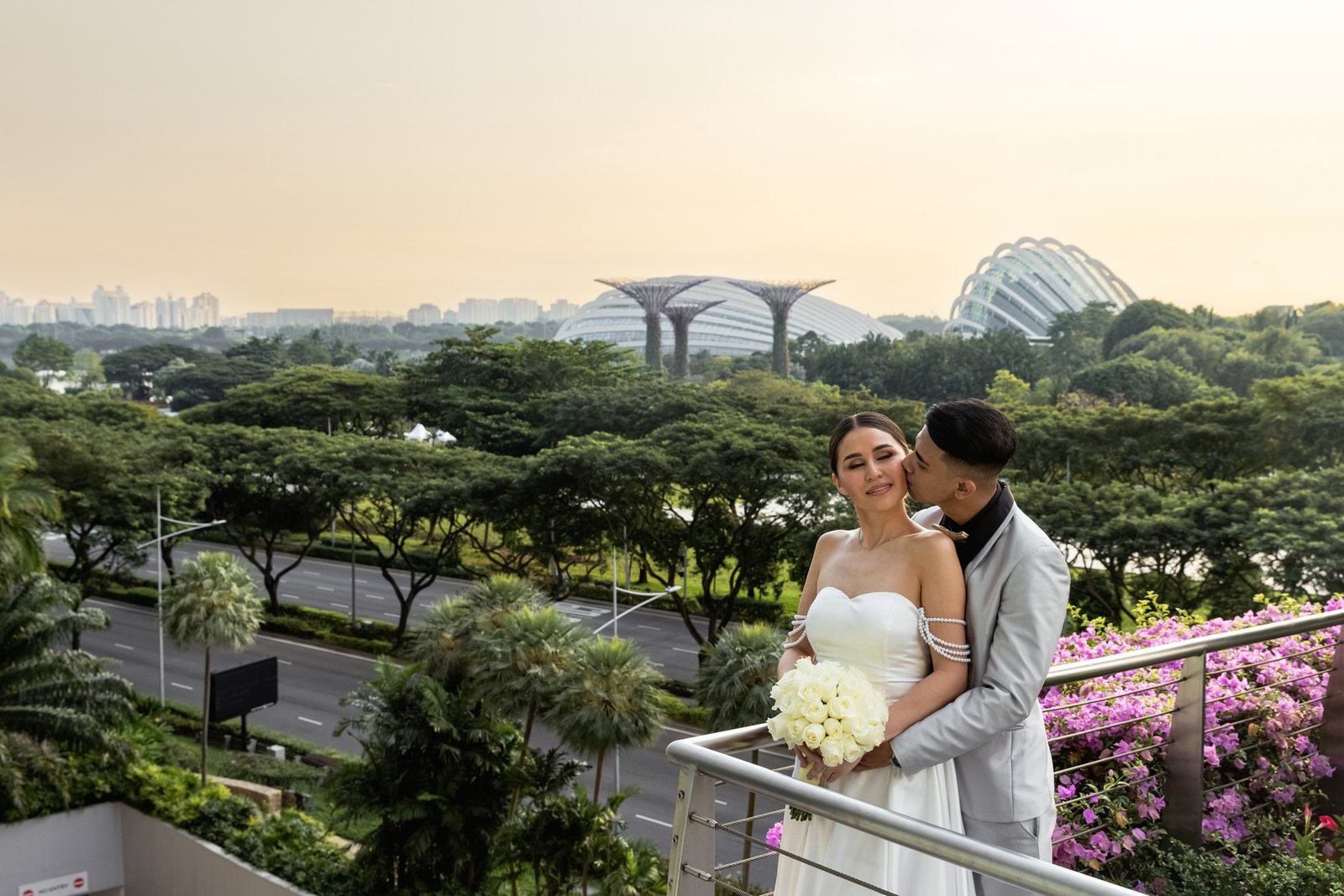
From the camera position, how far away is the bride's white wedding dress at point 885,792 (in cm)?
206

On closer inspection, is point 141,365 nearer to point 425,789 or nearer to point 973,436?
point 425,789

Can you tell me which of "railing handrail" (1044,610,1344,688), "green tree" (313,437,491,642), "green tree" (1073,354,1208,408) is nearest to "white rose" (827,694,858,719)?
"railing handrail" (1044,610,1344,688)

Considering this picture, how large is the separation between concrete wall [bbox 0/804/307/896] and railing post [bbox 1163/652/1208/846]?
10.4 m

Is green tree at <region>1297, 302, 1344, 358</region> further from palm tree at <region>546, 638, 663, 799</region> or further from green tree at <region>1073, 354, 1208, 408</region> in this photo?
palm tree at <region>546, 638, 663, 799</region>

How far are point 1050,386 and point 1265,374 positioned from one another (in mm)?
5489

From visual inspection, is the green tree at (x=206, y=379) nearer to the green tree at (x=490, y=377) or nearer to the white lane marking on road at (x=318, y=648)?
the green tree at (x=490, y=377)

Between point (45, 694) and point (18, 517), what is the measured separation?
3.33 metres

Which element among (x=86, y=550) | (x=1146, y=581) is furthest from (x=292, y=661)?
(x=1146, y=581)

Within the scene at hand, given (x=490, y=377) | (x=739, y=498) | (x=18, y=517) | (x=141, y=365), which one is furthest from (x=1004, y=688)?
(x=141, y=365)

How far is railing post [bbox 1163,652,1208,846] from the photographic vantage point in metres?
2.98

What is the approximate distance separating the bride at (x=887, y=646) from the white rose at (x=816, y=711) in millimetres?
93

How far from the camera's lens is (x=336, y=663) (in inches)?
869

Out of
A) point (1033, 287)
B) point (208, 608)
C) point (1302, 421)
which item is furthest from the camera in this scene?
point (1033, 287)

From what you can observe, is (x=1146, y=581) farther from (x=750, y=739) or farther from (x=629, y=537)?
(x=750, y=739)
